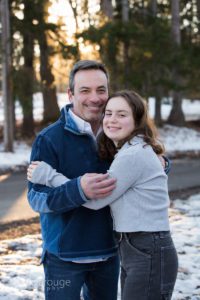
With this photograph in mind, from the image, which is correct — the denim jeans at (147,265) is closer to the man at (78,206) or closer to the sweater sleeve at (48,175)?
the man at (78,206)

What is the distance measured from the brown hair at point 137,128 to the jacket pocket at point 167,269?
508 millimetres

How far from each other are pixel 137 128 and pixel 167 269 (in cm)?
72

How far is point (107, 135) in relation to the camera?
267 cm

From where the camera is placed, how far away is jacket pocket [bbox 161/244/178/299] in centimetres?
259

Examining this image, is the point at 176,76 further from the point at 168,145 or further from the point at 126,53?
the point at 168,145

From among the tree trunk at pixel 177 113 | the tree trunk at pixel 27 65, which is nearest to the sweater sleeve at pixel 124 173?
the tree trunk at pixel 27 65

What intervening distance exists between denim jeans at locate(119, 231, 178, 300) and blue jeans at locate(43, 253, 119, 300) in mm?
250

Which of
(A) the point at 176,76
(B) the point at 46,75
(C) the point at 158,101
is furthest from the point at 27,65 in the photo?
(A) the point at 176,76

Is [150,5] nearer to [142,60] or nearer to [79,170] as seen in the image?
[142,60]

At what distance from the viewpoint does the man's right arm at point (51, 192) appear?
2529 millimetres

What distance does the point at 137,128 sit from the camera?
267cm

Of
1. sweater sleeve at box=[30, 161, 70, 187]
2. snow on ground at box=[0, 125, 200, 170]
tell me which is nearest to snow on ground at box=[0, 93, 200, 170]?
snow on ground at box=[0, 125, 200, 170]

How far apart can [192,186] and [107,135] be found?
950 cm

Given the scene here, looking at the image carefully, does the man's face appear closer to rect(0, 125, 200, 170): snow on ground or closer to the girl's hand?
the girl's hand
